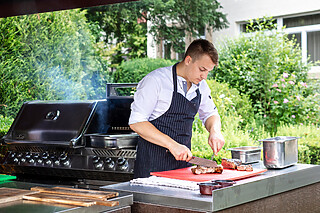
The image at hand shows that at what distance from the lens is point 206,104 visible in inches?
155

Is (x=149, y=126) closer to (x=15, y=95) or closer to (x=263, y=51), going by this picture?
(x=15, y=95)

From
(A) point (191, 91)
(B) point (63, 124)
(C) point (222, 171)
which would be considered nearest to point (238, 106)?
(B) point (63, 124)

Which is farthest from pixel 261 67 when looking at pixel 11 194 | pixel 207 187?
pixel 11 194

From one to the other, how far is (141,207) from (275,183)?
87 centimetres

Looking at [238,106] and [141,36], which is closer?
[238,106]

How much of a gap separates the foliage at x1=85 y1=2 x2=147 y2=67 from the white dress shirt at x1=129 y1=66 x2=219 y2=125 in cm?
985

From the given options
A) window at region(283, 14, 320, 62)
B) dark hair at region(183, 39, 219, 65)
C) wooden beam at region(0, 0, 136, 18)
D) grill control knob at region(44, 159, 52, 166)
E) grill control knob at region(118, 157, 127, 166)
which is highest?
window at region(283, 14, 320, 62)

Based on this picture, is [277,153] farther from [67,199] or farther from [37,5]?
[37,5]

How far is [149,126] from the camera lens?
133 inches

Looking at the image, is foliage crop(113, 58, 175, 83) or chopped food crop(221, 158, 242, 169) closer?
chopped food crop(221, 158, 242, 169)

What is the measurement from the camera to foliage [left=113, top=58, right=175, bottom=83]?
11575 millimetres

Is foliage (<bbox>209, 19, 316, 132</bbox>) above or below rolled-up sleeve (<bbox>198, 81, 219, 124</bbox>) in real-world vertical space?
above

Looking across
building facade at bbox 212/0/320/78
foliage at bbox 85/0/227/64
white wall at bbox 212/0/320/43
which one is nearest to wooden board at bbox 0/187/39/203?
building facade at bbox 212/0/320/78

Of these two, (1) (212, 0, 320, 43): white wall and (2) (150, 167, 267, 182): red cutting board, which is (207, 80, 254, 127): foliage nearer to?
(1) (212, 0, 320, 43): white wall
